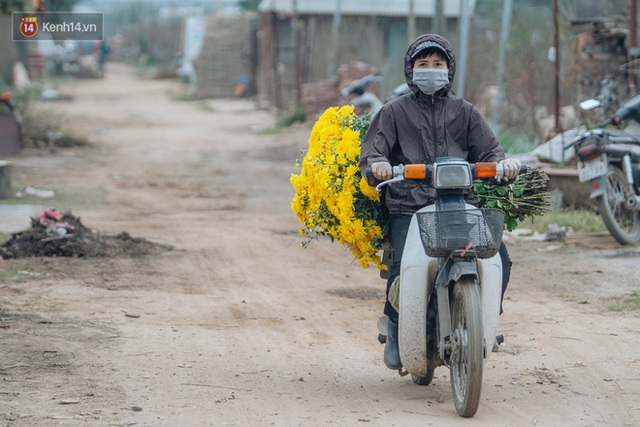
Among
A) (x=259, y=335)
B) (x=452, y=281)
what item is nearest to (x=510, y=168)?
(x=452, y=281)

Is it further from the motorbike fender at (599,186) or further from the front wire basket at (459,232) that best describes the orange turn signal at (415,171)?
the motorbike fender at (599,186)

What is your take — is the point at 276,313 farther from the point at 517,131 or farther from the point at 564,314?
the point at 517,131

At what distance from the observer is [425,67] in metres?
4.91

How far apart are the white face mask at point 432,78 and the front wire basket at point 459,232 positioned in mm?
739

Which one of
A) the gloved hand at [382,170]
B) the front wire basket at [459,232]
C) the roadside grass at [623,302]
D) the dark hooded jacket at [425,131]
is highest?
the dark hooded jacket at [425,131]

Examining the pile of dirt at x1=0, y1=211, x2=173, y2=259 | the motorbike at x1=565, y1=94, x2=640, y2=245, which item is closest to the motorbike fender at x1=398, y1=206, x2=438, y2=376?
the pile of dirt at x1=0, y1=211, x2=173, y2=259

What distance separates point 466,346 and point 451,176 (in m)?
0.75

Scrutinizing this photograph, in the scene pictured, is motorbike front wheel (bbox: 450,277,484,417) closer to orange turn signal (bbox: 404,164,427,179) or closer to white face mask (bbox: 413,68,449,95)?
orange turn signal (bbox: 404,164,427,179)

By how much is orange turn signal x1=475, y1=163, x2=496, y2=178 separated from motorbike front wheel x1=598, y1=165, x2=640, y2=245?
4517 mm

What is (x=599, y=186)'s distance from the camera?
889cm

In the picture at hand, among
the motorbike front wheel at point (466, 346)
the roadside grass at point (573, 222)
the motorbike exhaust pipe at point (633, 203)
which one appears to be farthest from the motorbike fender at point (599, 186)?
the motorbike front wheel at point (466, 346)

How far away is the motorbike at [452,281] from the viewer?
4422 millimetres

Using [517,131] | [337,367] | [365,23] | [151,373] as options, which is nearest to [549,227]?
[337,367]

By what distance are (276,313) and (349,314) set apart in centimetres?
50
